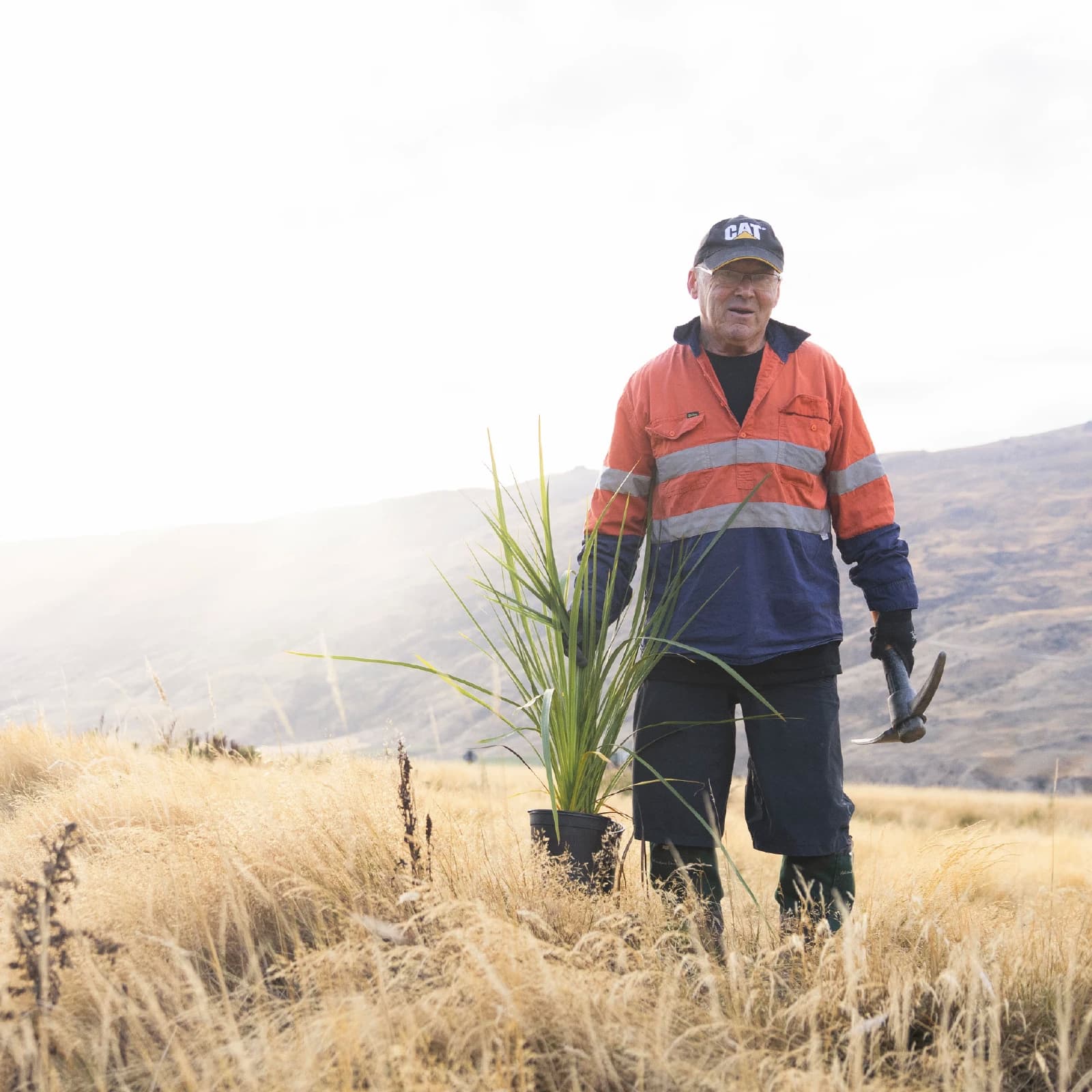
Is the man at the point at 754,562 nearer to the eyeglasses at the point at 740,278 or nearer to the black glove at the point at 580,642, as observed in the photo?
the eyeglasses at the point at 740,278

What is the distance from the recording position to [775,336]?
2.98 meters

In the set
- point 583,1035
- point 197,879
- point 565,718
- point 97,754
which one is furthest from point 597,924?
point 97,754

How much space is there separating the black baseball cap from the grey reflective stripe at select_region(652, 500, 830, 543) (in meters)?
0.75

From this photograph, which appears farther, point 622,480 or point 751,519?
point 622,480

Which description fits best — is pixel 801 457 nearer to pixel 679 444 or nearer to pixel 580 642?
pixel 679 444

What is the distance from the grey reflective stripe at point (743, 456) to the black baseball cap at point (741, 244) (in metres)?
0.56

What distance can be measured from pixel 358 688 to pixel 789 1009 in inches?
3118

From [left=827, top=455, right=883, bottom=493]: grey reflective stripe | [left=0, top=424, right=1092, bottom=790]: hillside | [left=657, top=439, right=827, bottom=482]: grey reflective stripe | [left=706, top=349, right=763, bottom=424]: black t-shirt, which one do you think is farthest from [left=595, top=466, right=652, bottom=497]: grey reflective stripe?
[left=0, top=424, right=1092, bottom=790]: hillside

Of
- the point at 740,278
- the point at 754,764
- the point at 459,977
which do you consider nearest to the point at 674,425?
the point at 740,278

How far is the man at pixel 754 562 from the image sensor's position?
9.04 feet

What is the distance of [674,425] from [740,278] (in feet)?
1.64

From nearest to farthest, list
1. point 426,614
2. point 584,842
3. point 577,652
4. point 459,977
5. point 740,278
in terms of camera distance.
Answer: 1. point 459,977
2. point 584,842
3. point 577,652
4. point 740,278
5. point 426,614

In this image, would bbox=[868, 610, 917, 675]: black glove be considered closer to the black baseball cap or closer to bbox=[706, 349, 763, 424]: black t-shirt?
bbox=[706, 349, 763, 424]: black t-shirt

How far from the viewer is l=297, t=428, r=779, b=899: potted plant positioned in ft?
8.82
